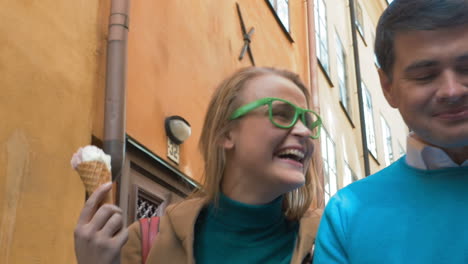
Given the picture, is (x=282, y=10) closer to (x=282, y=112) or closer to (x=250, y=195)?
(x=282, y=112)

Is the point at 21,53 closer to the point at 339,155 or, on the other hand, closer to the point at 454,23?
the point at 454,23

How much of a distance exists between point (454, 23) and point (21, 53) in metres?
2.86

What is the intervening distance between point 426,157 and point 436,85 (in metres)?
0.21

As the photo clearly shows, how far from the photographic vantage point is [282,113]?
2.64 m

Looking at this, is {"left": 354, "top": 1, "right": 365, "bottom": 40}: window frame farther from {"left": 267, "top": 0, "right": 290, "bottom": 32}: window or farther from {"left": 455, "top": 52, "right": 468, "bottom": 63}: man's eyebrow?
{"left": 455, "top": 52, "right": 468, "bottom": 63}: man's eyebrow

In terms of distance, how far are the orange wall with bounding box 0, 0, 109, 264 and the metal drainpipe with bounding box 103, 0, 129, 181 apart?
4.6 inches

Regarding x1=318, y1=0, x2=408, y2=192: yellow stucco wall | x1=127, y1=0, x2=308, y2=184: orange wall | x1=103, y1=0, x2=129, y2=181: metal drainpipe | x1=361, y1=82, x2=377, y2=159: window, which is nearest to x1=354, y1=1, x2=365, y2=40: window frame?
x1=318, y1=0, x2=408, y2=192: yellow stucco wall

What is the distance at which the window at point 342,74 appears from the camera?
48.3 ft

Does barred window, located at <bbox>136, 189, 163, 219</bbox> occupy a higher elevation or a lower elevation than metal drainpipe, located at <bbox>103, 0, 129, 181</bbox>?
lower

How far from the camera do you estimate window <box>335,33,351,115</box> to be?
14714mm

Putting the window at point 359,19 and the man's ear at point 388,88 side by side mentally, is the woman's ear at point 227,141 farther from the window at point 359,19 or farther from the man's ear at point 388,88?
the window at point 359,19

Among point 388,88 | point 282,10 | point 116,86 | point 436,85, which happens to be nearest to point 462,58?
point 436,85

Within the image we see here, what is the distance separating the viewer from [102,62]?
484 cm

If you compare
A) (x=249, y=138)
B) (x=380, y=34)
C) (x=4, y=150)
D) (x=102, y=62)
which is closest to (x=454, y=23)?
(x=380, y=34)
